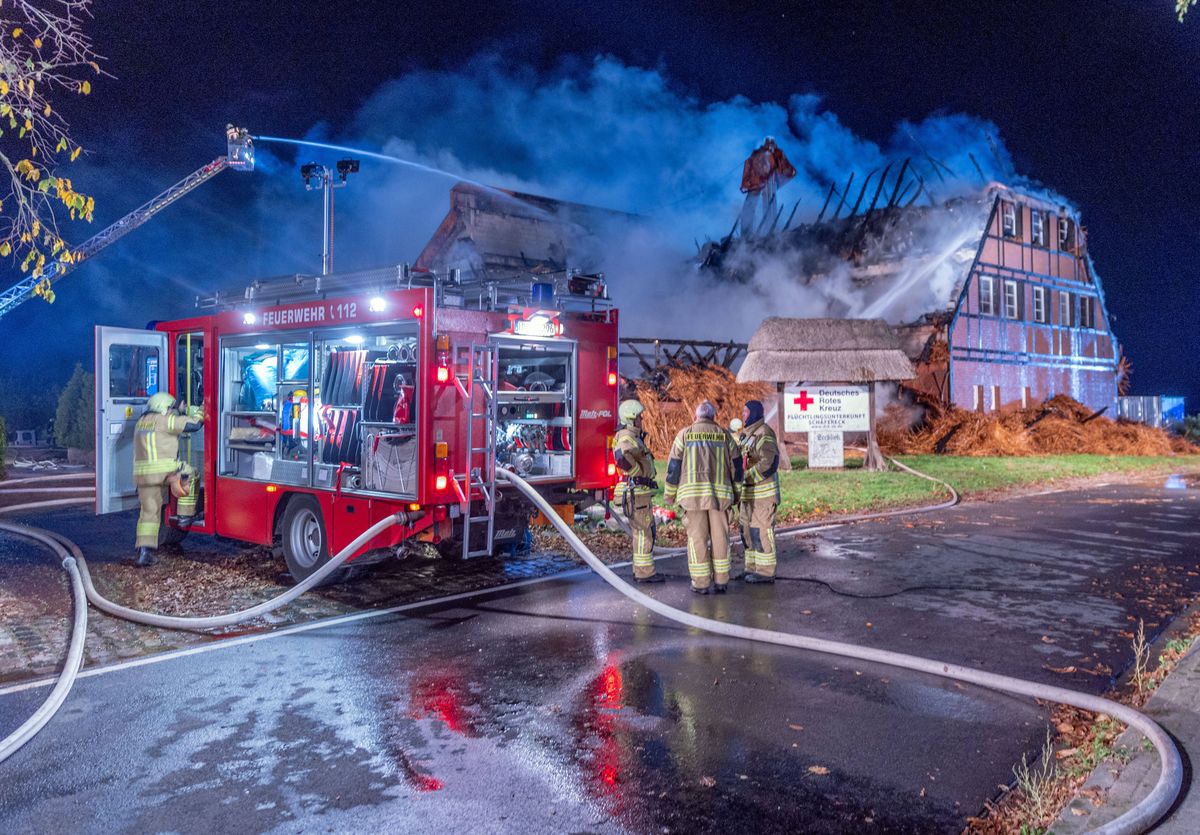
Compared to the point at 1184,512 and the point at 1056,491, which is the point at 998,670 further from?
the point at 1056,491

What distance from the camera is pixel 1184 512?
43.6ft

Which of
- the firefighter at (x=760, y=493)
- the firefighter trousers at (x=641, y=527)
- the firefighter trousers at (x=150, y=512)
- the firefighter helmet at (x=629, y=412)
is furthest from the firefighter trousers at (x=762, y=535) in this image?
the firefighter trousers at (x=150, y=512)

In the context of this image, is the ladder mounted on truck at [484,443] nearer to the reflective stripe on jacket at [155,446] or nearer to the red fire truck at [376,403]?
the red fire truck at [376,403]

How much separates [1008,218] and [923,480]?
594 inches

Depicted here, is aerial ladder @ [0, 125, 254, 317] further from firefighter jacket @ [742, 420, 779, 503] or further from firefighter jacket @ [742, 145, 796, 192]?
firefighter jacket @ [742, 420, 779, 503]

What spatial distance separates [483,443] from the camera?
25.3ft

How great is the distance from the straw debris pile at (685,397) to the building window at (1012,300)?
399 inches

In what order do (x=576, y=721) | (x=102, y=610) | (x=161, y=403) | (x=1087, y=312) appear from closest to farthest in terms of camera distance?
(x=576, y=721)
(x=102, y=610)
(x=161, y=403)
(x=1087, y=312)

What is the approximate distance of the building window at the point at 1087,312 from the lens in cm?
3128

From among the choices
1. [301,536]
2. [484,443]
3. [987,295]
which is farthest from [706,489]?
[987,295]

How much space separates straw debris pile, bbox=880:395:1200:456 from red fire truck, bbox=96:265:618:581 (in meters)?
16.9

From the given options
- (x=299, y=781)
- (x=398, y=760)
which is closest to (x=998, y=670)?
(x=398, y=760)

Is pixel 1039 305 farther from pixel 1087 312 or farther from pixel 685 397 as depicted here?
pixel 685 397

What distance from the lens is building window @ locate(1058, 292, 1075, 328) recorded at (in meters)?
30.4
